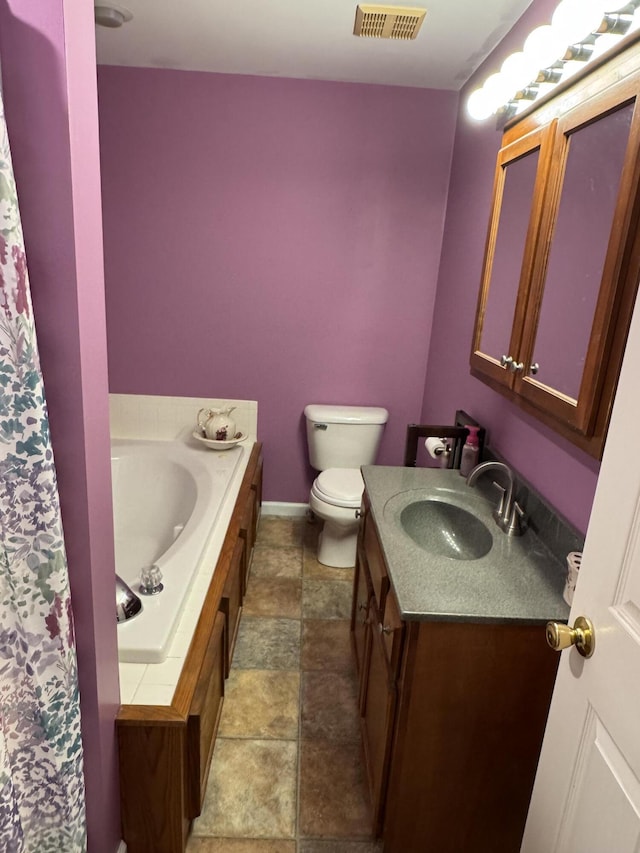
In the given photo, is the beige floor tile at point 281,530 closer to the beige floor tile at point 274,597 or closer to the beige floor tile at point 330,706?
the beige floor tile at point 274,597

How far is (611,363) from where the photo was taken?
112 cm

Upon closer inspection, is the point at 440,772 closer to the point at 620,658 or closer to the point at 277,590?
the point at 620,658

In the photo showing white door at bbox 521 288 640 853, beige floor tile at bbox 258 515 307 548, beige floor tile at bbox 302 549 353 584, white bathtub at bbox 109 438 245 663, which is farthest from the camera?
beige floor tile at bbox 258 515 307 548

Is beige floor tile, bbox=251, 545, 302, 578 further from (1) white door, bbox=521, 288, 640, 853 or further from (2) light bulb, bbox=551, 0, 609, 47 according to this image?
(2) light bulb, bbox=551, 0, 609, 47

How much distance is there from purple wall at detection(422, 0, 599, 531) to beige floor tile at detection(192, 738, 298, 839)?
3.86 feet

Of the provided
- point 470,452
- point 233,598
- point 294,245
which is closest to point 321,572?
point 233,598

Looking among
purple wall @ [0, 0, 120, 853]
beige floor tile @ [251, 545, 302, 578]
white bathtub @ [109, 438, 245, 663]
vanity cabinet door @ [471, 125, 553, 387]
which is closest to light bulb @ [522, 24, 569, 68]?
vanity cabinet door @ [471, 125, 553, 387]

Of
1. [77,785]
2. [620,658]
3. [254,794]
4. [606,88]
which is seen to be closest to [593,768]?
[620,658]

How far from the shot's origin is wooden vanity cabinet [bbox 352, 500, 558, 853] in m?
1.24

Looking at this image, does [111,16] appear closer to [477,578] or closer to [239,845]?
[477,578]

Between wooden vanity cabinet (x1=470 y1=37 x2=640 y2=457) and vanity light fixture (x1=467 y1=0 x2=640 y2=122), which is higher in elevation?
vanity light fixture (x1=467 y1=0 x2=640 y2=122)

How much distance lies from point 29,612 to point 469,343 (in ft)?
6.40

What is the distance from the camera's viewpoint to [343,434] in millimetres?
3027

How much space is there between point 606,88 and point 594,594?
40.4 inches
